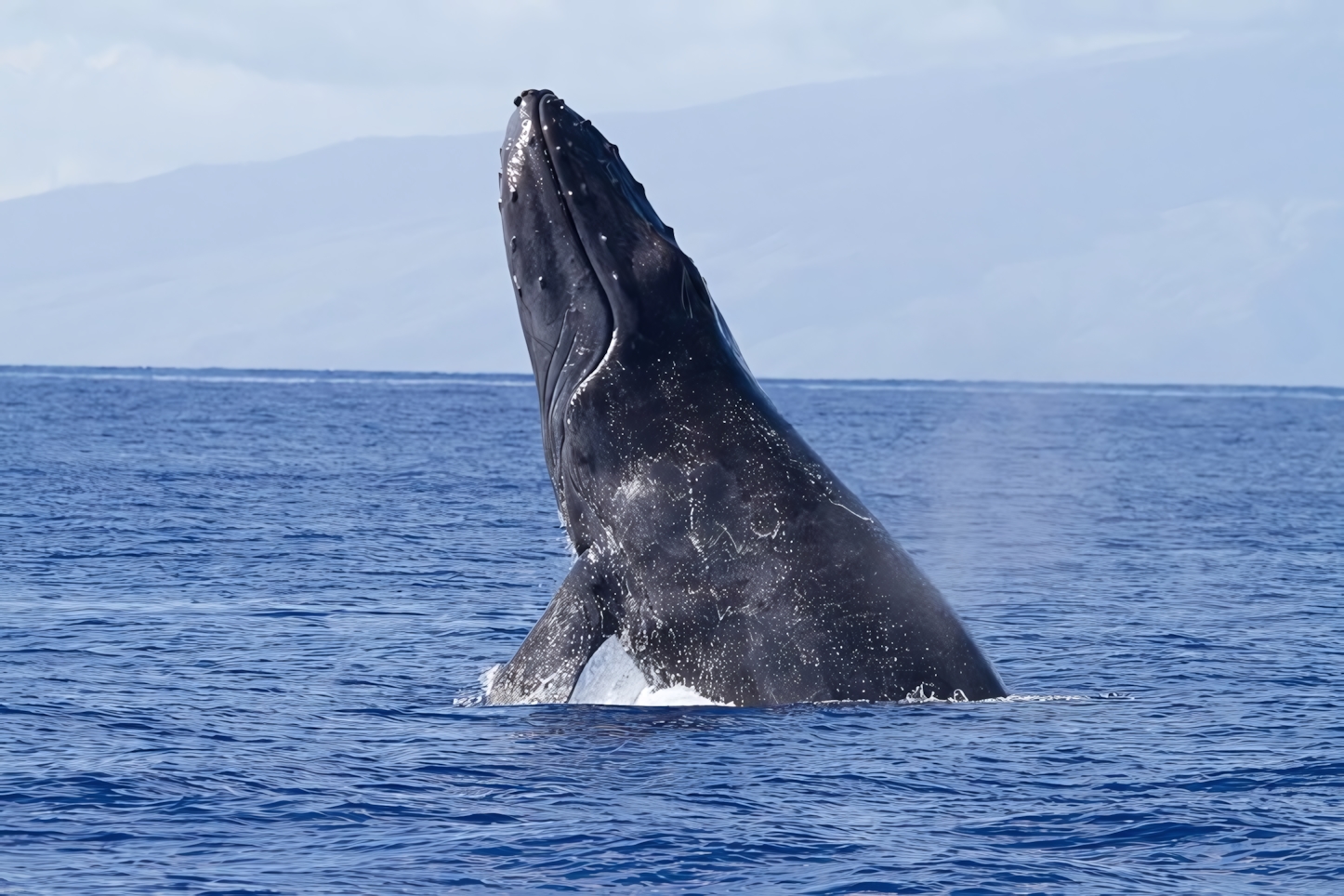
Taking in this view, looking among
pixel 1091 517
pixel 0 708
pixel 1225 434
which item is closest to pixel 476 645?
pixel 0 708

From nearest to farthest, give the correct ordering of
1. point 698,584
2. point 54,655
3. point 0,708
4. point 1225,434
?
point 698,584, point 0,708, point 54,655, point 1225,434

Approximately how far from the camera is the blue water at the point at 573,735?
913 centimetres

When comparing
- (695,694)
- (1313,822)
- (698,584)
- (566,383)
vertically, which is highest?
(566,383)

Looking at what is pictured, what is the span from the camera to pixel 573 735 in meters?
11.5

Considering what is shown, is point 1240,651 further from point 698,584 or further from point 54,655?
point 54,655

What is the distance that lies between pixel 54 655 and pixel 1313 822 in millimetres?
10327

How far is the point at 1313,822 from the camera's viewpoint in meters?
9.96

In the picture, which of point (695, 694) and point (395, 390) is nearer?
point (695, 694)

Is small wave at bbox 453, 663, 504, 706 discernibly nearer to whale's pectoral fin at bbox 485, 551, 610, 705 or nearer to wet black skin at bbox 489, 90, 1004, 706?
wet black skin at bbox 489, 90, 1004, 706

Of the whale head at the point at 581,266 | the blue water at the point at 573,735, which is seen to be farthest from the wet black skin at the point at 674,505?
the blue water at the point at 573,735

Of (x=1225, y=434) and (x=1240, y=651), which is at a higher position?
(x=1225, y=434)

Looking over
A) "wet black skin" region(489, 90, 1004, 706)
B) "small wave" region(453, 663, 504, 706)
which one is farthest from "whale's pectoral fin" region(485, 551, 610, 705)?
"small wave" region(453, 663, 504, 706)

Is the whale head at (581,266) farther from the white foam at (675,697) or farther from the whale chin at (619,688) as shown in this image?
the white foam at (675,697)

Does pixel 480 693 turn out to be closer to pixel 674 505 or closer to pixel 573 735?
pixel 573 735
